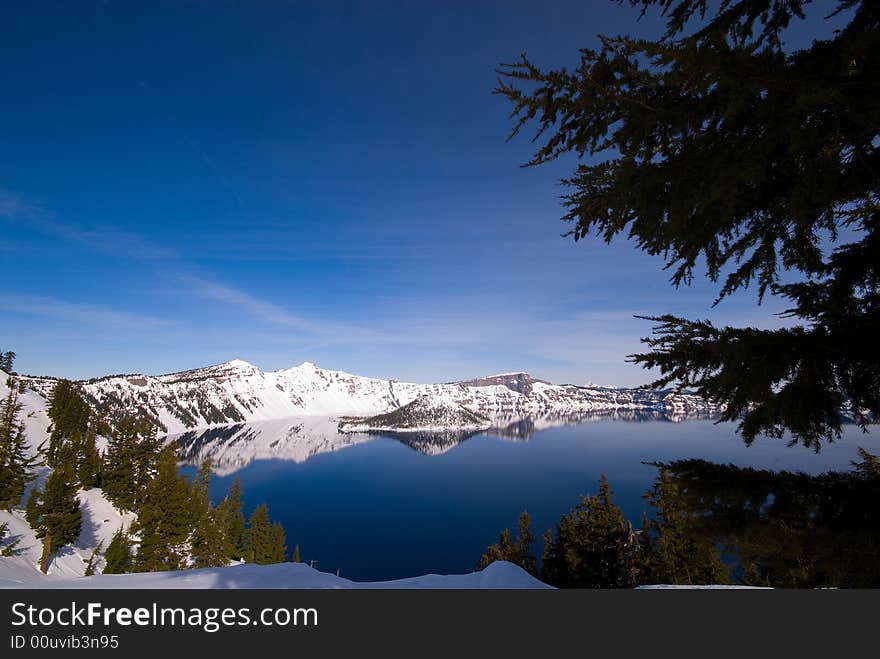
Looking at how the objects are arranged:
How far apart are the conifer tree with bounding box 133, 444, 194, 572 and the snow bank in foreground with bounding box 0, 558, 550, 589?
25.2m

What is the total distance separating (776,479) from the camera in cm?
302

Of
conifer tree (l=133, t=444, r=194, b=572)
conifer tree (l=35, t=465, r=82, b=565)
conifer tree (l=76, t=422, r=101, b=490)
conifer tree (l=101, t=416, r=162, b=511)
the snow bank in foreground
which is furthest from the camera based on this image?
conifer tree (l=76, t=422, r=101, b=490)

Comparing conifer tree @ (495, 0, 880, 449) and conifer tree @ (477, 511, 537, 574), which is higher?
conifer tree @ (495, 0, 880, 449)

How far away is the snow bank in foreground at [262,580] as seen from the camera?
24.1 feet

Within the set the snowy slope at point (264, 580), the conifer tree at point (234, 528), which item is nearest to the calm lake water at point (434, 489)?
the conifer tree at point (234, 528)

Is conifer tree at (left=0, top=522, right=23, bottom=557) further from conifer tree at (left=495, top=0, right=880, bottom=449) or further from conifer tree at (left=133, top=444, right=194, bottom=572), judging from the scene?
conifer tree at (left=495, top=0, right=880, bottom=449)

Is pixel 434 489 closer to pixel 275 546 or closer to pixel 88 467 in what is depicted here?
pixel 275 546

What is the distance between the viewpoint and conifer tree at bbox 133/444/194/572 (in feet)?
93.7

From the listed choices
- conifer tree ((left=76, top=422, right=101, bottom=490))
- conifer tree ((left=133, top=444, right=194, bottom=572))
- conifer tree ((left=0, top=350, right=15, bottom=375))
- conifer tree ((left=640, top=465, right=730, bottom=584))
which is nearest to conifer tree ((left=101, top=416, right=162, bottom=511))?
conifer tree ((left=76, top=422, right=101, bottom=490))

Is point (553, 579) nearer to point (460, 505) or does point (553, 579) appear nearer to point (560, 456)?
point (460, 505)

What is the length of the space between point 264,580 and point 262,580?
4 cm

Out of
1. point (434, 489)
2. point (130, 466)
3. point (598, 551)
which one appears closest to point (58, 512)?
point (130, 466)
